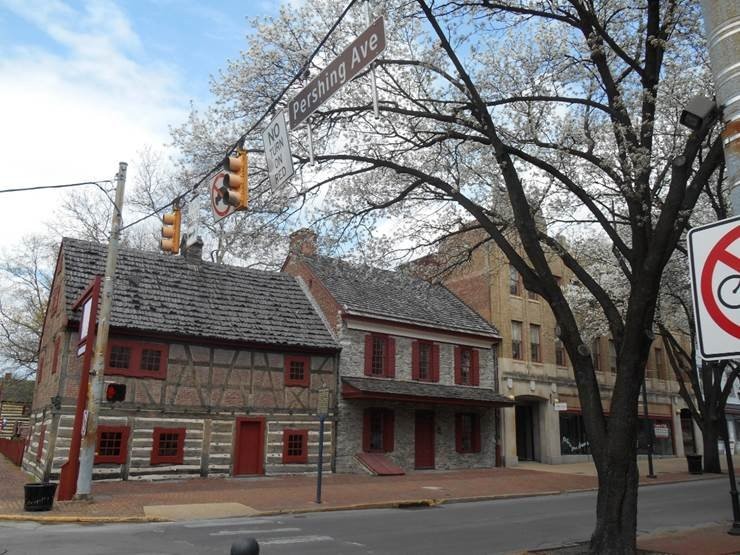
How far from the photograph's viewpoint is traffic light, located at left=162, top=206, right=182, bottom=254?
39.5 ft

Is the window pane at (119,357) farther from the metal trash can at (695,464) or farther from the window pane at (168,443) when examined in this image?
the metal trash can at (695,464)

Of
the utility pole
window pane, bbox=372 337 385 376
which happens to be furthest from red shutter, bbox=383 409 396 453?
the utility pole

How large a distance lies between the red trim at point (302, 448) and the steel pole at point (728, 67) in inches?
826

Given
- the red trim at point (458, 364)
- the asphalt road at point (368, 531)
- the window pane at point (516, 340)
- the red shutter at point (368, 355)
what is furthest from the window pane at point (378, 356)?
the asphalt road at point (368, 531)

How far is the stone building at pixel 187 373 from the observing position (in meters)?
19.6

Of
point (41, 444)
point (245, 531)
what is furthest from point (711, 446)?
point (41, 444)

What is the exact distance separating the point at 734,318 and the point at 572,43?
35.1 feet

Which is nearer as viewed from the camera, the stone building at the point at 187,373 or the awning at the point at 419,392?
the stone building at the point at 187,373

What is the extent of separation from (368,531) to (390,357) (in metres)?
14.6

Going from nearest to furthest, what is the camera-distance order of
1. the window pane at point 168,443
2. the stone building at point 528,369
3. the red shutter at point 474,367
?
the window pane at point 168,443, the red shutter at point 474,367, the stone building at point 528,369

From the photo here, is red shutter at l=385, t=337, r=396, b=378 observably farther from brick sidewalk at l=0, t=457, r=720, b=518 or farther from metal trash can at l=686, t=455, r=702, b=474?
metal trash can at l=686, t=455, r=702, b=474

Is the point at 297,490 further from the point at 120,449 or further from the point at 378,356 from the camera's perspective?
the point at 378,356

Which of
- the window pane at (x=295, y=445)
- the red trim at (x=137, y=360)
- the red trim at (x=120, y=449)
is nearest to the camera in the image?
the red trim at (x=120, y=449)

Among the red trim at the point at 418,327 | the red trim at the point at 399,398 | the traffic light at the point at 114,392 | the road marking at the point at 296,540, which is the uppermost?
the red trim at the point at 418,327
